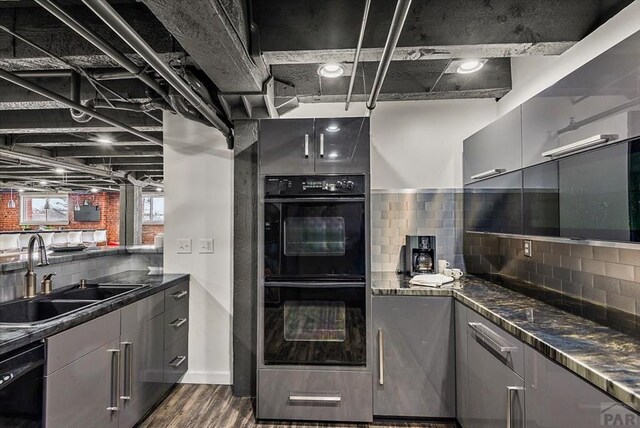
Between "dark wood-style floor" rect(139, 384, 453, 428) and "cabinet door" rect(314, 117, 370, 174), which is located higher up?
"cabinet door" rect(314, 117, 370, 174)

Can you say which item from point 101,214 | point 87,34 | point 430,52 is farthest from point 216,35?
point 101,214

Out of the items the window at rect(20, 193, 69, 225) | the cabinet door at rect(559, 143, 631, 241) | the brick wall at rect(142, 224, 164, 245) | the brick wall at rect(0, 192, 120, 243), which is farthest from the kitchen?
the window at rect(20, 193, 69, 225)

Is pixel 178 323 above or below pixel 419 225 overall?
below

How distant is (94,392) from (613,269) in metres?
2.82

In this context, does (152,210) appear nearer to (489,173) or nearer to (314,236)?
(314,236)

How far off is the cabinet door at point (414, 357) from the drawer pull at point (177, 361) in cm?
155

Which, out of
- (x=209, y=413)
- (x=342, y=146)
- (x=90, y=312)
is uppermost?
(x=342, y=146)

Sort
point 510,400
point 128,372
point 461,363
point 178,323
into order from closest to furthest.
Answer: point 510,400 < point 128,372 < point 461,363 < point 178,323

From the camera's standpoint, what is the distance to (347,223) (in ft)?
7.58

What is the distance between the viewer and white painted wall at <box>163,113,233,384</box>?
9.45 feet

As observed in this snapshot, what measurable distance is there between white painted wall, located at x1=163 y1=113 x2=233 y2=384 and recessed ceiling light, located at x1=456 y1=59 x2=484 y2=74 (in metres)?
1.95

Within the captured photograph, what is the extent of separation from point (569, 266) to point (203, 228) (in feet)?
8.97

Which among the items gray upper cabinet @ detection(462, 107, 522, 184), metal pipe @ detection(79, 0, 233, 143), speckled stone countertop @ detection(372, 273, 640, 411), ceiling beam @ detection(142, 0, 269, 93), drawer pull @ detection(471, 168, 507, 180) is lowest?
speckled stone countertop @ detection(372, 273, 640, 411)

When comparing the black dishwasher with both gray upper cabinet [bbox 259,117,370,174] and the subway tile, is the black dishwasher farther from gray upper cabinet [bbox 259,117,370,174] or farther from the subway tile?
the subway tile
